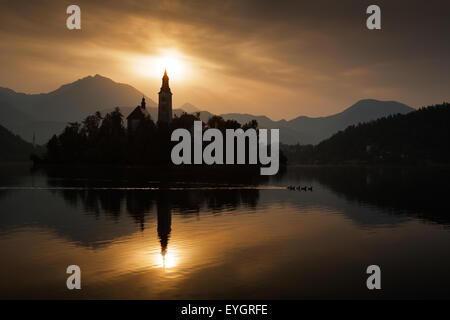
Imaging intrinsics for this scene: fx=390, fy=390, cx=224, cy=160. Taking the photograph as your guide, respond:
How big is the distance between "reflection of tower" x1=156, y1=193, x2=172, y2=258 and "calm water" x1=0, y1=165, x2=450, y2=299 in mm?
116

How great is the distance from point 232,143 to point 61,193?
119 meters

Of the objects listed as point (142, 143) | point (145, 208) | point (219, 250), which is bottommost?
point (219, 250)

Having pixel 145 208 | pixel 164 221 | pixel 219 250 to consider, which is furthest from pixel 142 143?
pixel 219 250

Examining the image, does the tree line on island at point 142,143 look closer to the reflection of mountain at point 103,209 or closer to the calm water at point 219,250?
the reflection of mountain at point 103,209

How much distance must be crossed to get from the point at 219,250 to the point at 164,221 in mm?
14533

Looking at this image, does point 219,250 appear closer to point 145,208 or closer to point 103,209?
point 145,208

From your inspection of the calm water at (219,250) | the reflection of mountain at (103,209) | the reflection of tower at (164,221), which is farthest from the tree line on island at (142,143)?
the calm water at (219,250)

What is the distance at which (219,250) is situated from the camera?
3128 centimetres

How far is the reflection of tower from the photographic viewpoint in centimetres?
3344

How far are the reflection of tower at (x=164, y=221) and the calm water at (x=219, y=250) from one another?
12cm

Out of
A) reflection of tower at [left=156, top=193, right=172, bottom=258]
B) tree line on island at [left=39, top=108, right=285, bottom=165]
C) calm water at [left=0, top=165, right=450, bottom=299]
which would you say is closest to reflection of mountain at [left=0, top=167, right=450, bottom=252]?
reflection of tower at [left=156, top=193, right=172, bottom=258]

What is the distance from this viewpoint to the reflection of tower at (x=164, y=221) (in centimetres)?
3344
